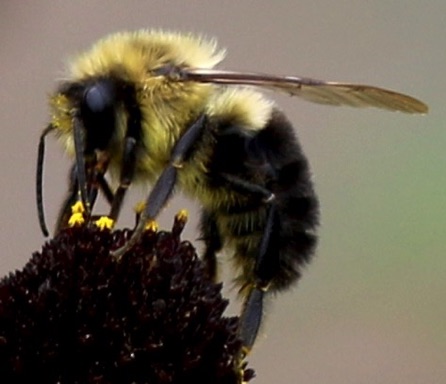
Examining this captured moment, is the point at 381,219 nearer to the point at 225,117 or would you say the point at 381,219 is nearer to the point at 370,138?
the point at 370,138

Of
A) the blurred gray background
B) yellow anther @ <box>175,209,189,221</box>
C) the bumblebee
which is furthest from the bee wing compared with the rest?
the blurred gray background

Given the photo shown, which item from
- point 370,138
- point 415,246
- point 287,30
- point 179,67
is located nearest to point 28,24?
point 287,30

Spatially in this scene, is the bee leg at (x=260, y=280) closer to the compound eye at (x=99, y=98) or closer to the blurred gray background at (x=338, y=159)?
the compound eye at (x=99, y=98)

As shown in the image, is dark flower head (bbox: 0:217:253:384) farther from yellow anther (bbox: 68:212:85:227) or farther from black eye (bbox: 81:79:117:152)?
black eye (bbox: 81:79:117:152)

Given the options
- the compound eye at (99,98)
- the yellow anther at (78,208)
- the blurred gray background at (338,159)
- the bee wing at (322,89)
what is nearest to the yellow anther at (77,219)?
the yellow anther at (78,208)

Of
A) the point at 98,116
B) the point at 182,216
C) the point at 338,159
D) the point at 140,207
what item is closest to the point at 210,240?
the point at 182,216

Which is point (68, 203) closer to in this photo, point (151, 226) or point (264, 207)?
point (151, 226)

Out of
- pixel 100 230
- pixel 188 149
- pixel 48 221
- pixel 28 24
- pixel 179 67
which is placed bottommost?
pixel 100 230
